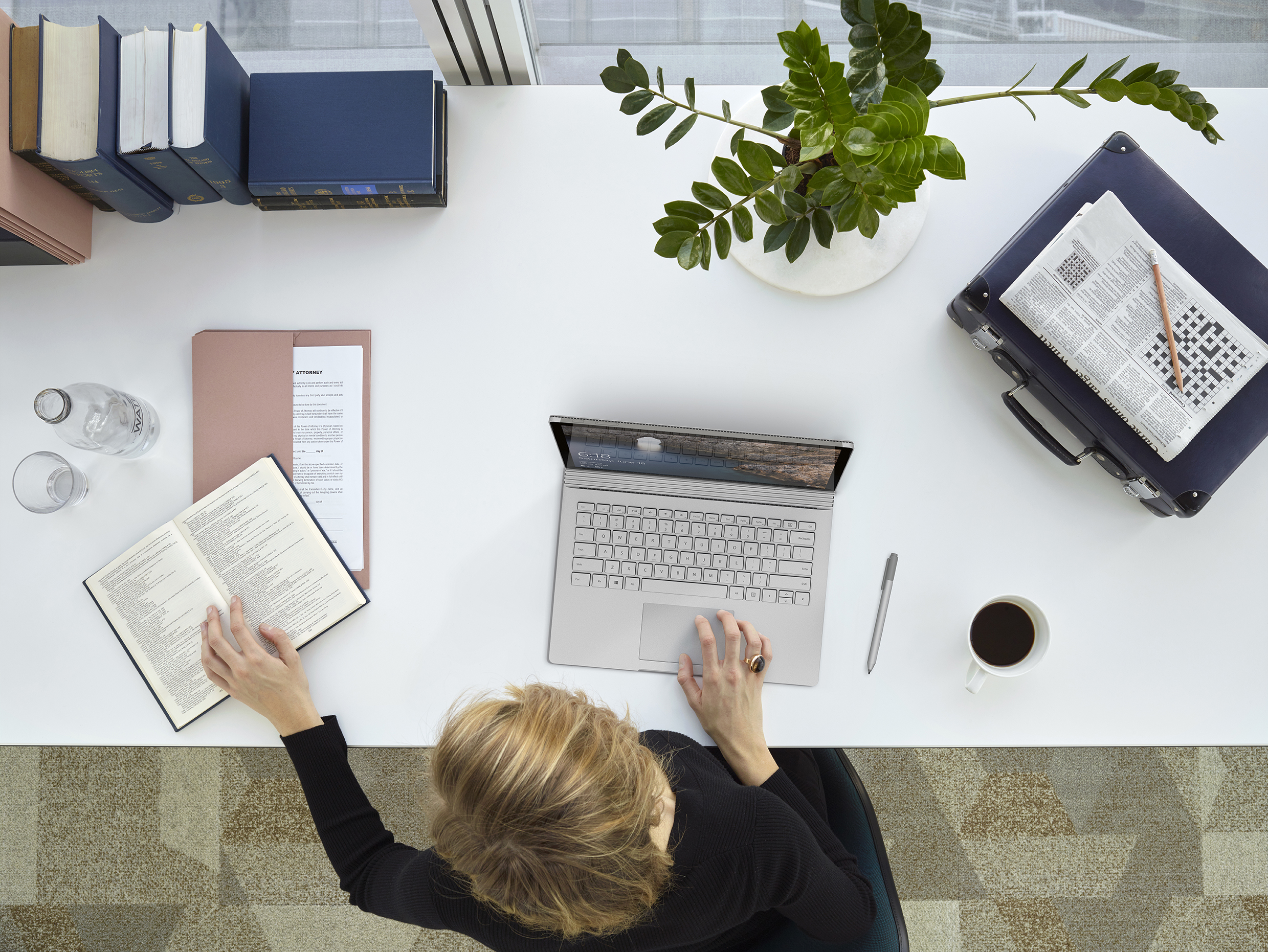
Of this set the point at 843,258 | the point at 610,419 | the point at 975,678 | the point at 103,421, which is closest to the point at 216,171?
the point at 103,421

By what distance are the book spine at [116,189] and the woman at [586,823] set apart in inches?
20.0

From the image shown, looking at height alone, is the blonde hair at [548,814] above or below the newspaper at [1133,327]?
below

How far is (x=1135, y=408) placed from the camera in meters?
0.82

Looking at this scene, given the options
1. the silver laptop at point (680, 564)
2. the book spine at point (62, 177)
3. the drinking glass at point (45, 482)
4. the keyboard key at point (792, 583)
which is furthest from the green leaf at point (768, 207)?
the drinking glass at point (45, 482)

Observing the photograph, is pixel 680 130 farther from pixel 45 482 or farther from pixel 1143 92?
pixel 45 482

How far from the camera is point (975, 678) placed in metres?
0.88

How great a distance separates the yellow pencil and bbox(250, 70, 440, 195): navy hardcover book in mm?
839

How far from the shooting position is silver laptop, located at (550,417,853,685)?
91 centimetres

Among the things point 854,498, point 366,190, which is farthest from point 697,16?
point 854,498

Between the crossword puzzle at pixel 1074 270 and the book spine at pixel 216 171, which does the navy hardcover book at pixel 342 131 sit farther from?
the crossword puzzle at pixel 1074 270

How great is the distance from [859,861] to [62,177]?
4.25 feet

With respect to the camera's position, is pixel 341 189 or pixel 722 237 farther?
pixel 341 189

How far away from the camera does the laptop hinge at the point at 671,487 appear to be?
92 centimetres

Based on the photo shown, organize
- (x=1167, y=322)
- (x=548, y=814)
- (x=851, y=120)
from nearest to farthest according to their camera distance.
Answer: (x=851, y=120), (x=548, y=814), (x=1167, y=322)
